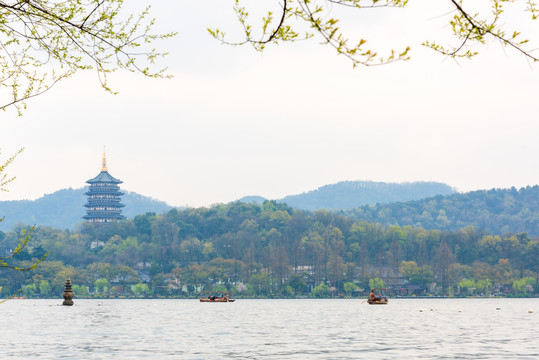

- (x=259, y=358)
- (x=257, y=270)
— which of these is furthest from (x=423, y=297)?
(x=259, y=358)

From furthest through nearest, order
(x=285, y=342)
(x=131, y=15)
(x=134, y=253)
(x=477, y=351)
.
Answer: (x=134, y=253) → (x=285, y=342) → (x=477, y=351) → (x=131, y=15)

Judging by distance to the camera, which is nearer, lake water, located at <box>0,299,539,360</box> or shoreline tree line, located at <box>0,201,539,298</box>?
lake water, located at <box>0,299,539,360</box>

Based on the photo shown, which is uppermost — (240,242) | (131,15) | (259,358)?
(240,242)

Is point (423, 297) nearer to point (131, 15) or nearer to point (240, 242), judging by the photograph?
point (240, 242)

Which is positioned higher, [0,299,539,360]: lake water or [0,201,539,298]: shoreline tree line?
[0,201,539,298]: shoreline tree line

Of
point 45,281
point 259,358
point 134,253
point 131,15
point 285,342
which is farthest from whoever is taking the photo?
point 134,253

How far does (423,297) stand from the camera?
166 meters

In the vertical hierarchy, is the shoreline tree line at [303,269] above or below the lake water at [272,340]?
above

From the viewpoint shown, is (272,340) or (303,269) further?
(303,269)

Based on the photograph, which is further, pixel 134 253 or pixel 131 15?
pixel 134 253

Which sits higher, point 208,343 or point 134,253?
point 134,253

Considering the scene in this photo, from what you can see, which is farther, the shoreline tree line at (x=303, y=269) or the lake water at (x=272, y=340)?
the shoreline tree line at (x=303, y=269)

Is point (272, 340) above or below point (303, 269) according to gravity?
below

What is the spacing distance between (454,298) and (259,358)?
5443 inches
